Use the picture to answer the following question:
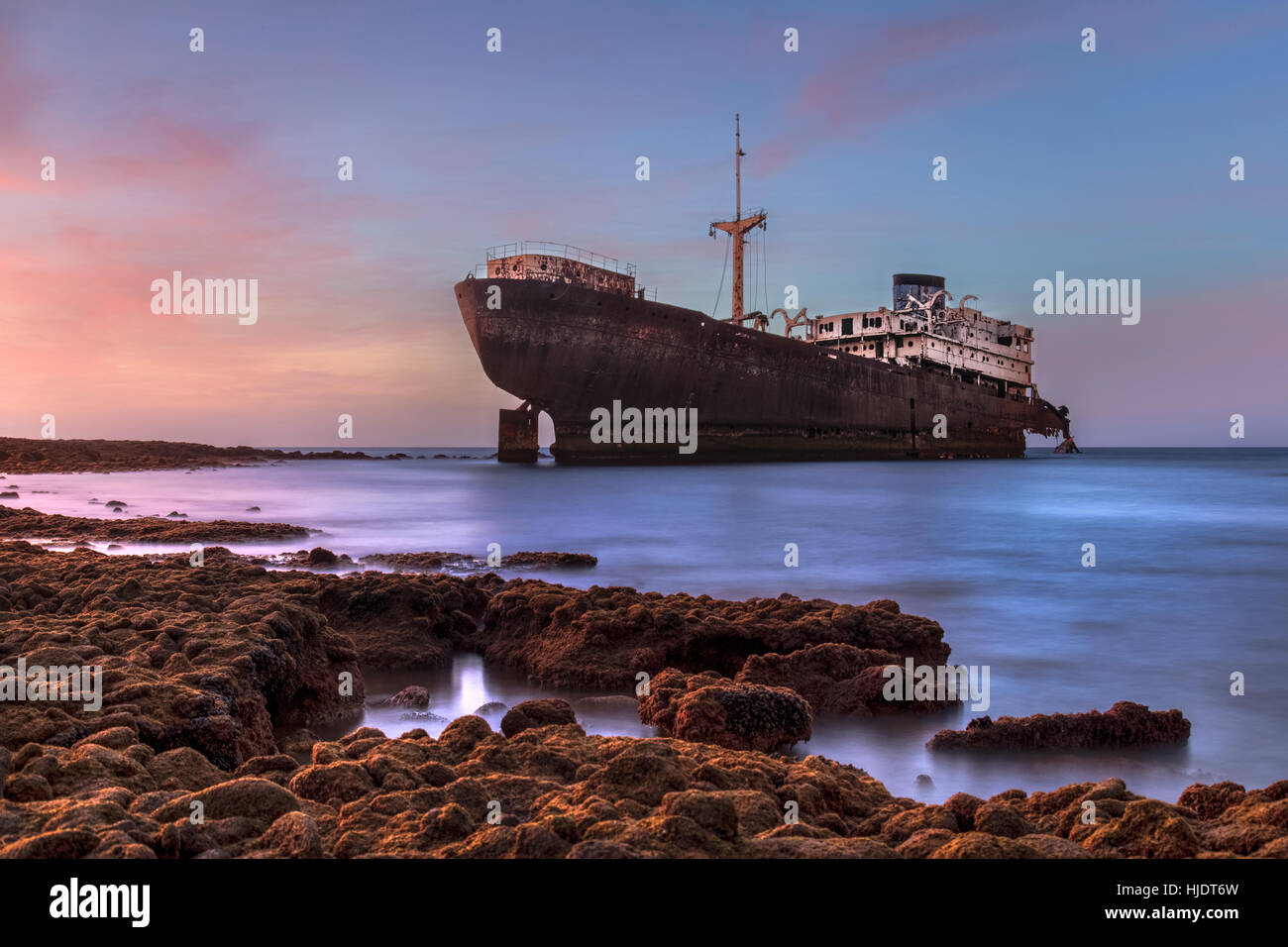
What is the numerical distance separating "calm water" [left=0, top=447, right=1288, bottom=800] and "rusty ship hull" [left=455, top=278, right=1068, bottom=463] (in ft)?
11.8

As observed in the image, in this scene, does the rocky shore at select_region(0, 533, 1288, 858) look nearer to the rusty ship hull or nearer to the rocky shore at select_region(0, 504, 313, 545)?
the rocky shore at select_region(0, 504, 313, 545)

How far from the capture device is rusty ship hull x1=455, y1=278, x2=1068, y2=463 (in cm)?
3073

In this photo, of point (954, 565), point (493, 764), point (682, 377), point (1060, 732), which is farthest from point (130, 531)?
point (682, 377)

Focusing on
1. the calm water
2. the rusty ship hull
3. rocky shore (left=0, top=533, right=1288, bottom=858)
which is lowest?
the calm water

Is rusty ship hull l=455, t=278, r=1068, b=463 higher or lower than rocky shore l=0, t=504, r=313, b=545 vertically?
higher

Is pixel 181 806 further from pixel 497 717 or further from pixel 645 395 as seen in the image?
pixel 645 395

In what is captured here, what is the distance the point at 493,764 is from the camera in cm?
317

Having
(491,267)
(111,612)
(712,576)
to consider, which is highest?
(491,267)

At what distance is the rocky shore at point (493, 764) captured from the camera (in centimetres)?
231

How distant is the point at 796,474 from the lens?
34375 mm

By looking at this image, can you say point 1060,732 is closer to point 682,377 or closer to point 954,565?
point 954,565

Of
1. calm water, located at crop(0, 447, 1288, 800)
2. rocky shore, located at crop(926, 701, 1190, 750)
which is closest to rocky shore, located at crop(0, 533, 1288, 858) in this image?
rocky shore, located at crop(926, 701, 1190, 750)
